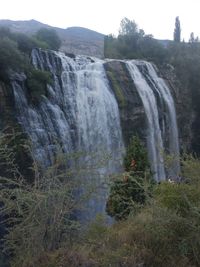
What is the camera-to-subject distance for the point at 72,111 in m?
23.5

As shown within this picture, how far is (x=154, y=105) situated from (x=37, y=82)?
794 cm

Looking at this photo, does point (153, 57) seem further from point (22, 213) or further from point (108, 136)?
point (22, 213)

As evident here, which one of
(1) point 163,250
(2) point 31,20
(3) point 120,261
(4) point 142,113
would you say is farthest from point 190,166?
(2) point 31,20

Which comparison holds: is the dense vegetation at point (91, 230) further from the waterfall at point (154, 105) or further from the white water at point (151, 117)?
the waterfall at point (154, 105)

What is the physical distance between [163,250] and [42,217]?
1.67m

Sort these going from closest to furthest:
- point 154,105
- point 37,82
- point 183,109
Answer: point 37,82 < point 154,105 < point 183,109

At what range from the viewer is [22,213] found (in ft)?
22.7

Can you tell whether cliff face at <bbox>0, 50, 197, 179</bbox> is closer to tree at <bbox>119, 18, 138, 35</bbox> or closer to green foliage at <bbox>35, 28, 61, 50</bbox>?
green foliage at <bbox>35, 28, 61, 50</bbox>

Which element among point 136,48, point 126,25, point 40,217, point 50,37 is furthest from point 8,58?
point 126,25

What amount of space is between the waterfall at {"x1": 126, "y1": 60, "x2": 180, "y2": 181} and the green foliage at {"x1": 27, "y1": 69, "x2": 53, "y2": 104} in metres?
6.30

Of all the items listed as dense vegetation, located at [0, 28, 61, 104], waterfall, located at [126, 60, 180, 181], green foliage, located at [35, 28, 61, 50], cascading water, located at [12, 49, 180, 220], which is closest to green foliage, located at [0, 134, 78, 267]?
cascading water, located at [12, 49, 180, 220]

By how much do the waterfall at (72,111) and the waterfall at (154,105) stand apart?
2375 millimetres

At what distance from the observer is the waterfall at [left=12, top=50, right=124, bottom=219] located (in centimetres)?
2088

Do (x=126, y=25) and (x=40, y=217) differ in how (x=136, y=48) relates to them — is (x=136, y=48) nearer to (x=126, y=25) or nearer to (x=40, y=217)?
(x=126, y=25)
